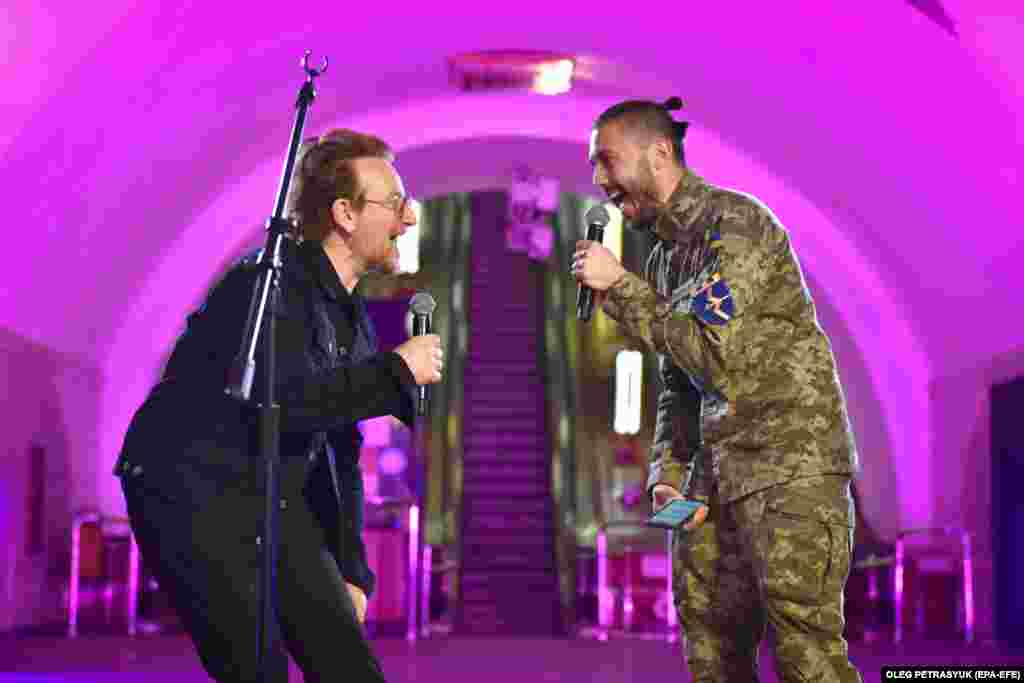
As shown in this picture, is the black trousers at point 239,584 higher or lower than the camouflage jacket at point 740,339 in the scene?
lower

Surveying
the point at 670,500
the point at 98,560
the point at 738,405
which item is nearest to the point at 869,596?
the point at 98,560

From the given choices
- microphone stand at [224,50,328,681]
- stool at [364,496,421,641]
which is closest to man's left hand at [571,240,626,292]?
microphone stand at [224,50,328,681]

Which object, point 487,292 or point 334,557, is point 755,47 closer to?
point 334,557

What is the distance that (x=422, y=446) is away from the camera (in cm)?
1595

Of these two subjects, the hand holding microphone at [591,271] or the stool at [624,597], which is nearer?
the hand holding microphone at [591,271]

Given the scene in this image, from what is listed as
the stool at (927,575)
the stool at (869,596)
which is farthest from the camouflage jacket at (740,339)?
the stool at (869,596)

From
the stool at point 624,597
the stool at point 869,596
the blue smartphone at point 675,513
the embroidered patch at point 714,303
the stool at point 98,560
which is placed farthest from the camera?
the stool at point 869,596

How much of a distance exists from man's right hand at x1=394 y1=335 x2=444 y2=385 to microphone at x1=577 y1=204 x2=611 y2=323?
1.89 feet

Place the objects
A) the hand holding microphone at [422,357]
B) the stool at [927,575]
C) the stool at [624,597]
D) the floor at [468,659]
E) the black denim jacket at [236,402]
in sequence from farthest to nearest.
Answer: the stool at [927,575] < the stool at [624,597] < the floor at [468,659] < the hand holding microphone at [422,357] < the black denim jacket at [236,402]

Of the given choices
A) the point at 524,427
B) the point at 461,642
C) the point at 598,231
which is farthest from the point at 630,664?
the point at 524,427

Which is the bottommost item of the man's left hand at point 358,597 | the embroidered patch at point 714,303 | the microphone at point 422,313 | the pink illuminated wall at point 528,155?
the man's left hand at point 358,597

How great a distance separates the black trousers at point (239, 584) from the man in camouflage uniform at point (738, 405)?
100 cm

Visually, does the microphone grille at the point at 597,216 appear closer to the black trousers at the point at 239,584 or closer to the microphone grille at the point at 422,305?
the microphone grille at the point at 422,305

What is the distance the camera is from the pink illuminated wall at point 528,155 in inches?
333
